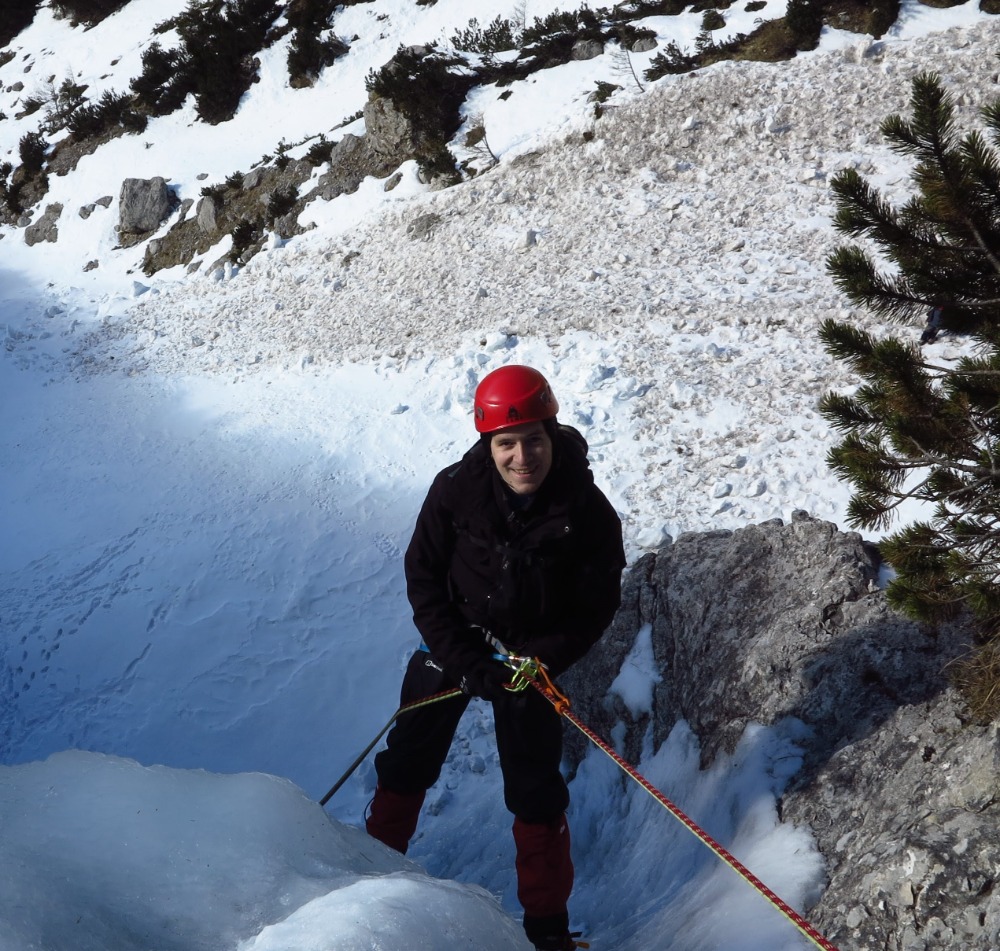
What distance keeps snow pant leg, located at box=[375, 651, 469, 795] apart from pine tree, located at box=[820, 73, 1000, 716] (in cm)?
191

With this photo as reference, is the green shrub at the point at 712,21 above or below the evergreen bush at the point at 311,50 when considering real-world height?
below

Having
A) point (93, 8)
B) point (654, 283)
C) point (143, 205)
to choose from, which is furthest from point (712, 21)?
point (93, 8)

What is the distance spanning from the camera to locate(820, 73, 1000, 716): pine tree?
2.82m

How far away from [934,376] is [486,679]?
201 centimetres

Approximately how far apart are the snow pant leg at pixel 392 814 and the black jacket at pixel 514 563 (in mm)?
876

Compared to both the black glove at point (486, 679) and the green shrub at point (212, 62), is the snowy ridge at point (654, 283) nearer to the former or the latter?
the black glove at point (486, 679)

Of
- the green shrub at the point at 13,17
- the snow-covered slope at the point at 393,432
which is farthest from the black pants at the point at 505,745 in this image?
the green shrub at the point at 13,17

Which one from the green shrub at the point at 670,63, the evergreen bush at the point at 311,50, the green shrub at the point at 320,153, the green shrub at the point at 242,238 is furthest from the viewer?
the evergreen bush at the point at 311,50

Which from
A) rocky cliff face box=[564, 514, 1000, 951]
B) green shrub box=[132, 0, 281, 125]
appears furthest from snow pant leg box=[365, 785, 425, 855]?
green shrub box=[132, 0, 281, 125]

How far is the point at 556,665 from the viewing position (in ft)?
A: 10.2

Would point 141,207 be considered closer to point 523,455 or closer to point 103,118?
point 103,118

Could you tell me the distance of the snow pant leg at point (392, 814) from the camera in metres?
3.62

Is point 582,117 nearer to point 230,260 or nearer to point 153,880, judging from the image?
point 230,260

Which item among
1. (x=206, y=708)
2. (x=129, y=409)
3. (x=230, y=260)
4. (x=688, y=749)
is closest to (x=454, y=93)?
(x=230, y=260)
